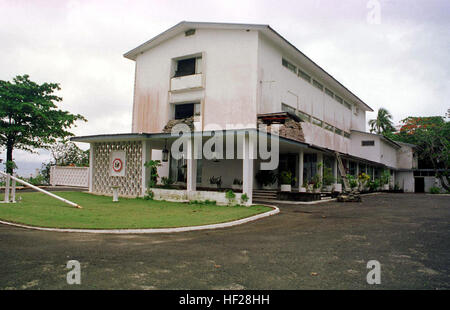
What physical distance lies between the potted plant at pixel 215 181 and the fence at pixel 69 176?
8.86 m

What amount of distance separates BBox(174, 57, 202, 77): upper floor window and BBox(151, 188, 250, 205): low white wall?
8.40 meters

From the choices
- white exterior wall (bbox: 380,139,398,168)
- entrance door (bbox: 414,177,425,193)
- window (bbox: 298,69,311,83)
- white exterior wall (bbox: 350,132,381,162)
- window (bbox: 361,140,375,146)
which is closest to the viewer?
window (bbox: 298,69,311,83)

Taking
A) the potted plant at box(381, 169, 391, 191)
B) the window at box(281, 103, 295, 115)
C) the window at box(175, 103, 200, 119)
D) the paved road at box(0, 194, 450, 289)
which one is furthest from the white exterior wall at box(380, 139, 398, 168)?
the paved road at box(0, 194, 450, 289)

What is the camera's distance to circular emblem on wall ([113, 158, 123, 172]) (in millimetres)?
16319

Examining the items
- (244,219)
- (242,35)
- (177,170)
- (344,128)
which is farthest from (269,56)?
(344,128)

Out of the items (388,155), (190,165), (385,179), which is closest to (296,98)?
(190,165)

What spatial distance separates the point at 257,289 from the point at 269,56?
55.0 ft

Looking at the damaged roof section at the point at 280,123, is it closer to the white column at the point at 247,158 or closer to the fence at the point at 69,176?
the white column at the point at 247,158

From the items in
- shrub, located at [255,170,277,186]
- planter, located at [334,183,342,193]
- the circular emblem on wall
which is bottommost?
planter, located at [334,183,342,193]

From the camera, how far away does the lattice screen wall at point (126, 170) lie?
15852mm

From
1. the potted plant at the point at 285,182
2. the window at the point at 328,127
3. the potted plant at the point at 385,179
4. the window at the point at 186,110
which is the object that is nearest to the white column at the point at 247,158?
the potted plant at the point at 285,182

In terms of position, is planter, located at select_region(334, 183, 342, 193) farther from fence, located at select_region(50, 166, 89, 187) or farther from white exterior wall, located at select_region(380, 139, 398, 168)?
fence, located at select_region(50, 166, 89, 187)
